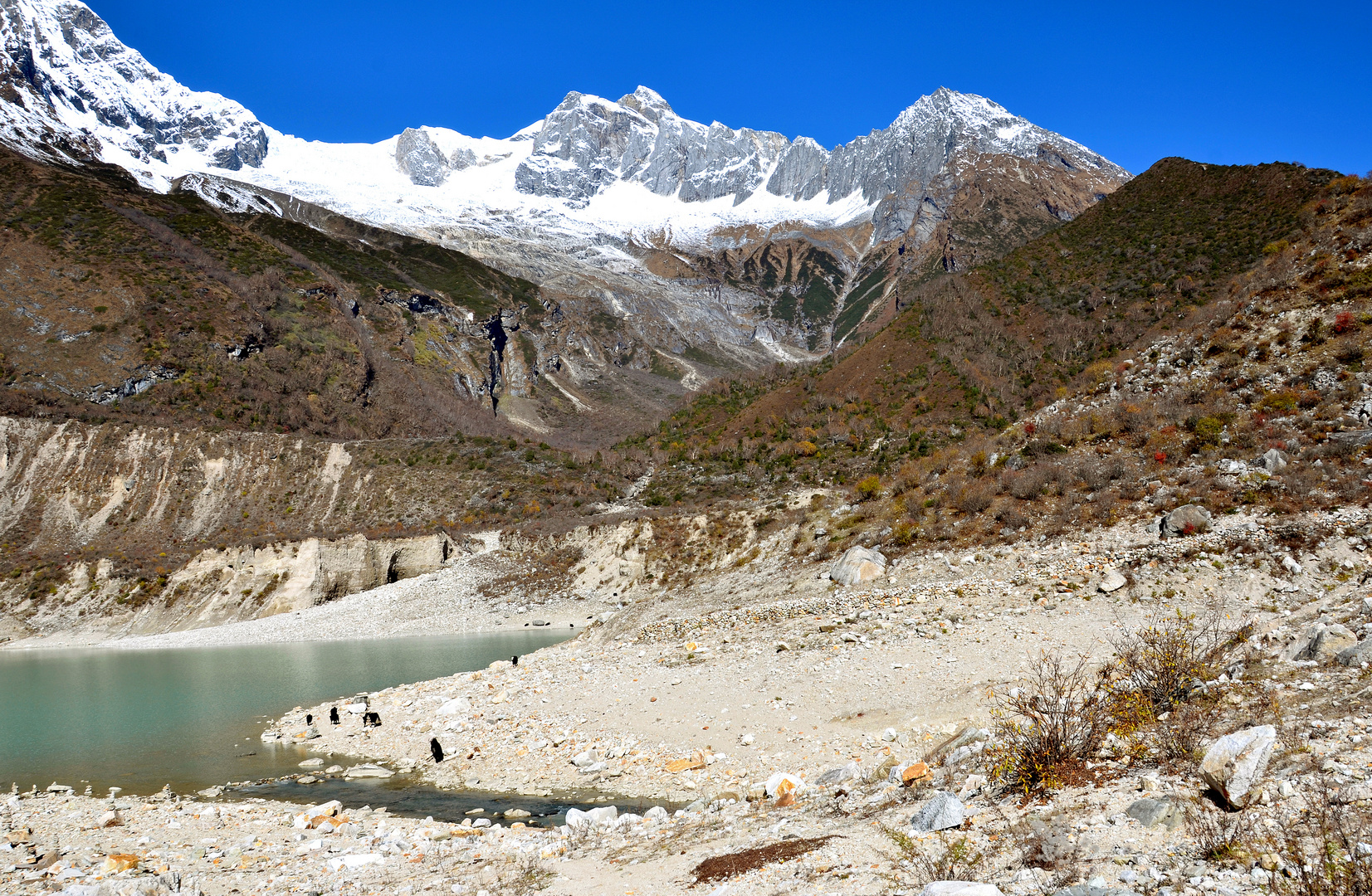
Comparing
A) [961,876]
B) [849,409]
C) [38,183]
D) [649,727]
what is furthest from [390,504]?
[38,183]

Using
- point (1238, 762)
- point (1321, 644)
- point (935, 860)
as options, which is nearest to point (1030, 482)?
point (1321, 644)

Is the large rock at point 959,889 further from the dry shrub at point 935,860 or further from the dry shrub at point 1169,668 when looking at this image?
the dry shrub at point 1169,668

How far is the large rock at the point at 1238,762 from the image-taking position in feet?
17.5

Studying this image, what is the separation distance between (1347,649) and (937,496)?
1464 centimetres

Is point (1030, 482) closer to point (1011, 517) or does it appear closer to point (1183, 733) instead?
point (1011, 517)

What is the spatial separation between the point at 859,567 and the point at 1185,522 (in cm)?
747

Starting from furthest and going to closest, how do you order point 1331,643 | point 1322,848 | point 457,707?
point 457,707 < point 1331,643 < point 1322,848

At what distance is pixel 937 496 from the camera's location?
22.5 m

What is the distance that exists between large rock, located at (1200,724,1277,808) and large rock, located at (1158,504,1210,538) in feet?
35.4

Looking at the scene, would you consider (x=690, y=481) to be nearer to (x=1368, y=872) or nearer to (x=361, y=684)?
(x=361, y=684)

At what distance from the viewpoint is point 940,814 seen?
21.2 feet

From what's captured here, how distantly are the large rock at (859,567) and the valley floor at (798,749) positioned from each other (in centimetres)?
73

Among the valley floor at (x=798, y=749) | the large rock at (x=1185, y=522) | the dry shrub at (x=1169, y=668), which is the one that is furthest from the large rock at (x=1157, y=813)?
the large rock at (x=1185, y=522)

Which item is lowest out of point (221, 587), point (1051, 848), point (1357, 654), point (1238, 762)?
point (1051, 848)
